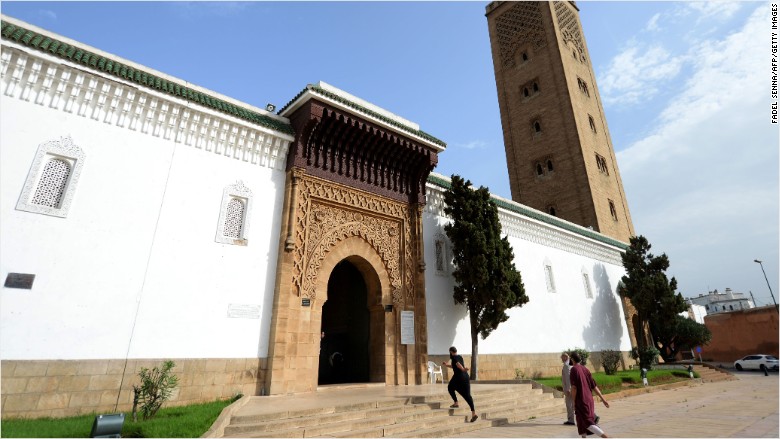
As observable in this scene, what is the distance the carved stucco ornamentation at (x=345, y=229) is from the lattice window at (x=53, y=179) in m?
3.98

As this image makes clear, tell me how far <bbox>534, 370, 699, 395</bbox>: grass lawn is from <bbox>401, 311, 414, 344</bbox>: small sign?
3.58 m

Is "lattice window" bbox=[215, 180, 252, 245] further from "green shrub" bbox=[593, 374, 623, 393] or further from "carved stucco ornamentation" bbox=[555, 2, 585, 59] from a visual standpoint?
"carved stucco ornamentation" bbox=[555, 2, 585, 59]

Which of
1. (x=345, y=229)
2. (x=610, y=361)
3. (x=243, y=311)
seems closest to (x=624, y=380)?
(x=610, y=361)

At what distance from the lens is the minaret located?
21797 millimetres

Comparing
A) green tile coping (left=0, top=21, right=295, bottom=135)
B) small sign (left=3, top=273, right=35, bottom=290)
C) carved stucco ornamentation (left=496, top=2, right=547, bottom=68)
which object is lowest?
Result: small sign (left=3, top=273, right=35, bottom=290)

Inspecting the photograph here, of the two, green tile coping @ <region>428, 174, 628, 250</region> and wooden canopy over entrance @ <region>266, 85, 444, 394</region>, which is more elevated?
green tile coping @ <region>428, 174, 628, 250</region>

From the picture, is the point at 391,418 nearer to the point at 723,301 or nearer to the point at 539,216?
the point at 539,216

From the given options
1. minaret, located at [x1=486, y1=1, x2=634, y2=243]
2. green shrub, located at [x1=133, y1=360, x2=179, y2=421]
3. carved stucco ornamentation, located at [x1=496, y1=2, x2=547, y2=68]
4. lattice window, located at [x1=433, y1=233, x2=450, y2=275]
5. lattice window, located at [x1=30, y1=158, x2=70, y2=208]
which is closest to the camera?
green shrub, located at [x1=133, y1=360, x2=179, y2=421]

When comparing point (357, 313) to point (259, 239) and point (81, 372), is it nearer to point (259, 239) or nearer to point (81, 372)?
point (259, 239)

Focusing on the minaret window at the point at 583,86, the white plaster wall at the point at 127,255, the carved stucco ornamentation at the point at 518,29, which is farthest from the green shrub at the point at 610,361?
the carved stucco ornamentation at the point at 518,29

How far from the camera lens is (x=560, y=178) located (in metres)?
22.5

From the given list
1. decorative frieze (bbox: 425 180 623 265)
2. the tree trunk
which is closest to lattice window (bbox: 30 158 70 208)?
decorative frieze (bbox: 425 180 623 265)

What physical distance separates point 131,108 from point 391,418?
24.0ft

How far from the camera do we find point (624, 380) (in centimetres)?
1290
